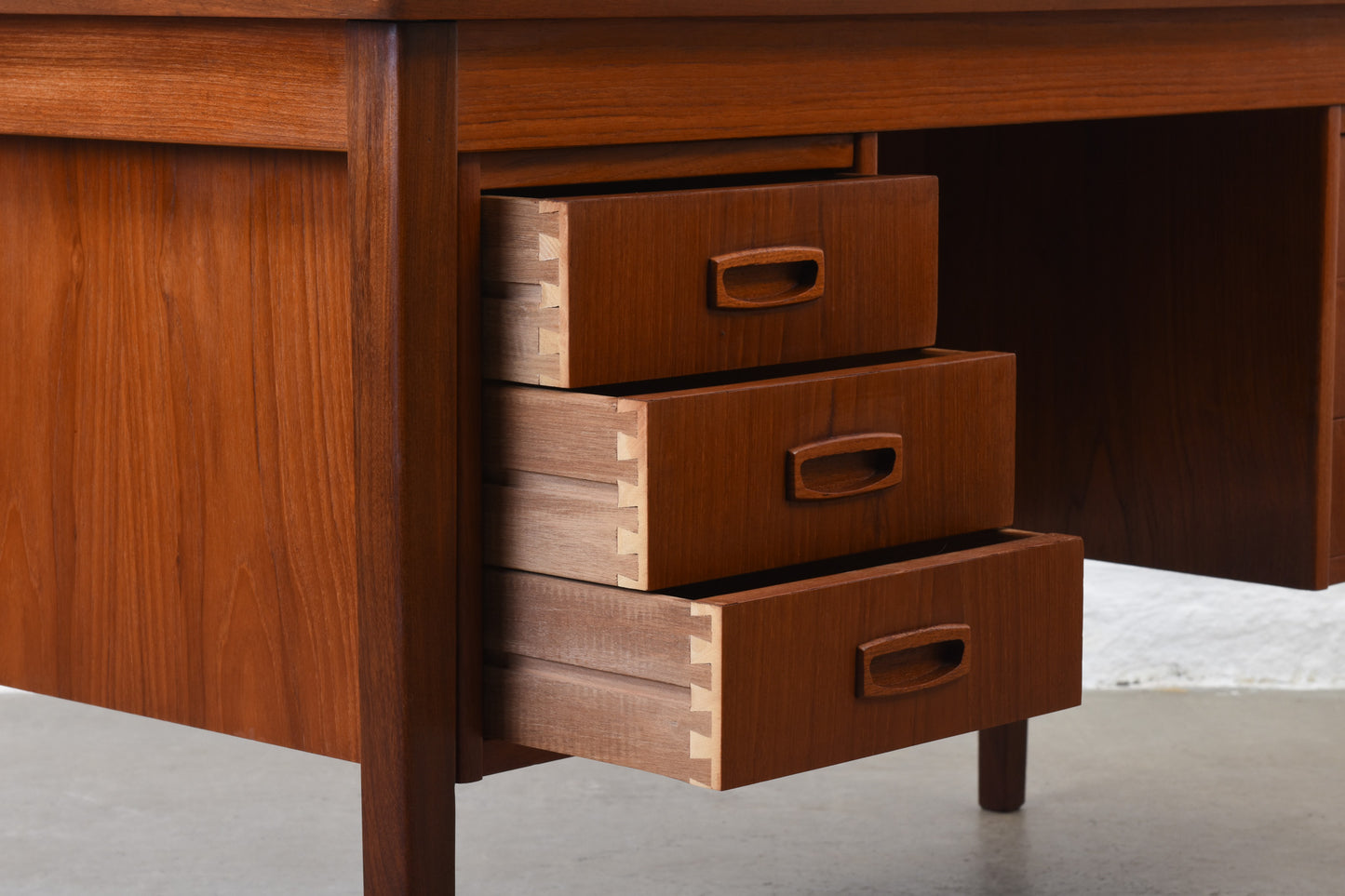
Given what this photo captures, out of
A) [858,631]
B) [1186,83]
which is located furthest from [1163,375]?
[858,631]

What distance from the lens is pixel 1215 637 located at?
2820 mm

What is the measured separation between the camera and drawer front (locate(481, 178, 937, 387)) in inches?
47.5

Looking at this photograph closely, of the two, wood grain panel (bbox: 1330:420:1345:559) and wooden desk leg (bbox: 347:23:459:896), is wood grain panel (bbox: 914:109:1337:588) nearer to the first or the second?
wood grain panel (bbox: 1330:420:1345:559)

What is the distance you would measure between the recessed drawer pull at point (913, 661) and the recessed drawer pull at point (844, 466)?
99 mm

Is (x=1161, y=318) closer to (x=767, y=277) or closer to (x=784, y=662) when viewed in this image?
(x=767, y=277)

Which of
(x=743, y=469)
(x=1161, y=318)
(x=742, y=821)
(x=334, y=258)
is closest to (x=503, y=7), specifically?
(x=334, y=258)

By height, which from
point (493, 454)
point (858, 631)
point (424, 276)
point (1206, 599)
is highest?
point (424, 276)

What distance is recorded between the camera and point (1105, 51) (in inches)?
63.1

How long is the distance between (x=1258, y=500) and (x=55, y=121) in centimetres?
108

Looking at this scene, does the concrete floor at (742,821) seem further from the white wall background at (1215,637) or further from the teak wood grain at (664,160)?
the teak wood grain at (664,160)

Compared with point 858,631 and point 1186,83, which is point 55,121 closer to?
point 858,631

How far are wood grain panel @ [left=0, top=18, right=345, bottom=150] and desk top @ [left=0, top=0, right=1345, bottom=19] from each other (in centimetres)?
2

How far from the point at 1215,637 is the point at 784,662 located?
5.70ft

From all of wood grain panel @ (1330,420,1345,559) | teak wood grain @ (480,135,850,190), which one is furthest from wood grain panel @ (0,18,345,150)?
wood grain panel @ (1330,420,1345,559)
